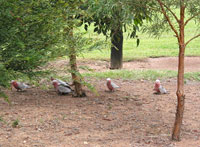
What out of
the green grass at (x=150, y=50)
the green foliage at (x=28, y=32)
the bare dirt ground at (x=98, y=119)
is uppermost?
the green foliage at (x=28, y=32)

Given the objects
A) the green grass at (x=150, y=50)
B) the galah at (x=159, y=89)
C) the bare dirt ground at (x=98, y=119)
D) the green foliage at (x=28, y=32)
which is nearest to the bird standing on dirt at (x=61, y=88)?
the bare dirt ground at (x=98, y=119)

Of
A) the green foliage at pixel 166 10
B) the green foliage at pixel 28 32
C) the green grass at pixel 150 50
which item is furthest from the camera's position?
the green grass at pixel 150 50

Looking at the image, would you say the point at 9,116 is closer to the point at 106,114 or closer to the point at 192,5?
the point at 106,114

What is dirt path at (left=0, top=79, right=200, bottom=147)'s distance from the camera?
4.87 meters

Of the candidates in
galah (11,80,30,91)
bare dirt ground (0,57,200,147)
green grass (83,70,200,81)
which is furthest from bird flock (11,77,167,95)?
green grass (83,70,200,81)

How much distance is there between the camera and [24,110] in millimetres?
5992

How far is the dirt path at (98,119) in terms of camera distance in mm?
4867

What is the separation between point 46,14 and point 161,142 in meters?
2.55

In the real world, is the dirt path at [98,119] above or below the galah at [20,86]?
below

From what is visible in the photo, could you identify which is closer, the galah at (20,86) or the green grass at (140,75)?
the galah at (20,86)

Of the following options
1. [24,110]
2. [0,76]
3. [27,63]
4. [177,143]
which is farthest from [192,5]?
[24,110]

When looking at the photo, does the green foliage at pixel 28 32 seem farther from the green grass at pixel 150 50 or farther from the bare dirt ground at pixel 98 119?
the green grass at pixel 150 50

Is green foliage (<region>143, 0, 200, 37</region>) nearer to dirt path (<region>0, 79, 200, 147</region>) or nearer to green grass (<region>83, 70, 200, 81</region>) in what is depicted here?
dirt path (<region>0, 79, 200, 147</region>)

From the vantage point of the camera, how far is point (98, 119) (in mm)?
5754
